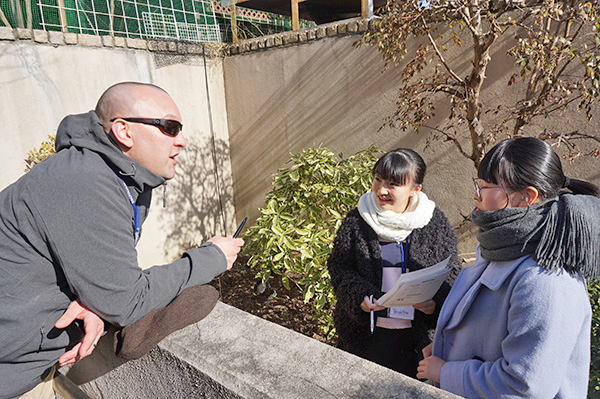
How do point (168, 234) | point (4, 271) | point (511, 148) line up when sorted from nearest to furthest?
point (4, 271) → point (511, 148) → point (168, 234)

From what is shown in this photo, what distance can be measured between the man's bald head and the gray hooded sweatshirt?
7 cm

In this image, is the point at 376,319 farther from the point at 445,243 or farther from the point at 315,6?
the point at 315,6

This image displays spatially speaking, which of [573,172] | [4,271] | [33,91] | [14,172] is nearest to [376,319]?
[4,271]

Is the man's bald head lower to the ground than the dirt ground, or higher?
higher

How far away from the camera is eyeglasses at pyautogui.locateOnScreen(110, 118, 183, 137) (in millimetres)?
1417

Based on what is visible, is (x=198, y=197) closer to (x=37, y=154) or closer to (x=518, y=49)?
(x=37, y=154)

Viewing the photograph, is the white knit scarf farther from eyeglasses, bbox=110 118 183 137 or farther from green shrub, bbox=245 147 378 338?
green shrub, bbox=245 147 378 338

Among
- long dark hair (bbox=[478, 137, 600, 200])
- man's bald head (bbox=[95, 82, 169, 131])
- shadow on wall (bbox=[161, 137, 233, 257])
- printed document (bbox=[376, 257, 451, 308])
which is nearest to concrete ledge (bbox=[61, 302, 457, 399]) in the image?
printed document (bbox=[376, 257, 451, 308])

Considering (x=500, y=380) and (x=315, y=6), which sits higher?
(x=315, y=6)

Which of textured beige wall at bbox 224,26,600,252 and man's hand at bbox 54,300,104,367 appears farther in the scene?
textured beige wall at bbox 224,26,600,252

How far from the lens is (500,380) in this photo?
1.25 meters

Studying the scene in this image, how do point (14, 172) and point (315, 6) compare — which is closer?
point (14, 172)

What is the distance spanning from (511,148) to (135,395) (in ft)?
5.93

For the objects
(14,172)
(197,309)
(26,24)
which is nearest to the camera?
(197,309)
